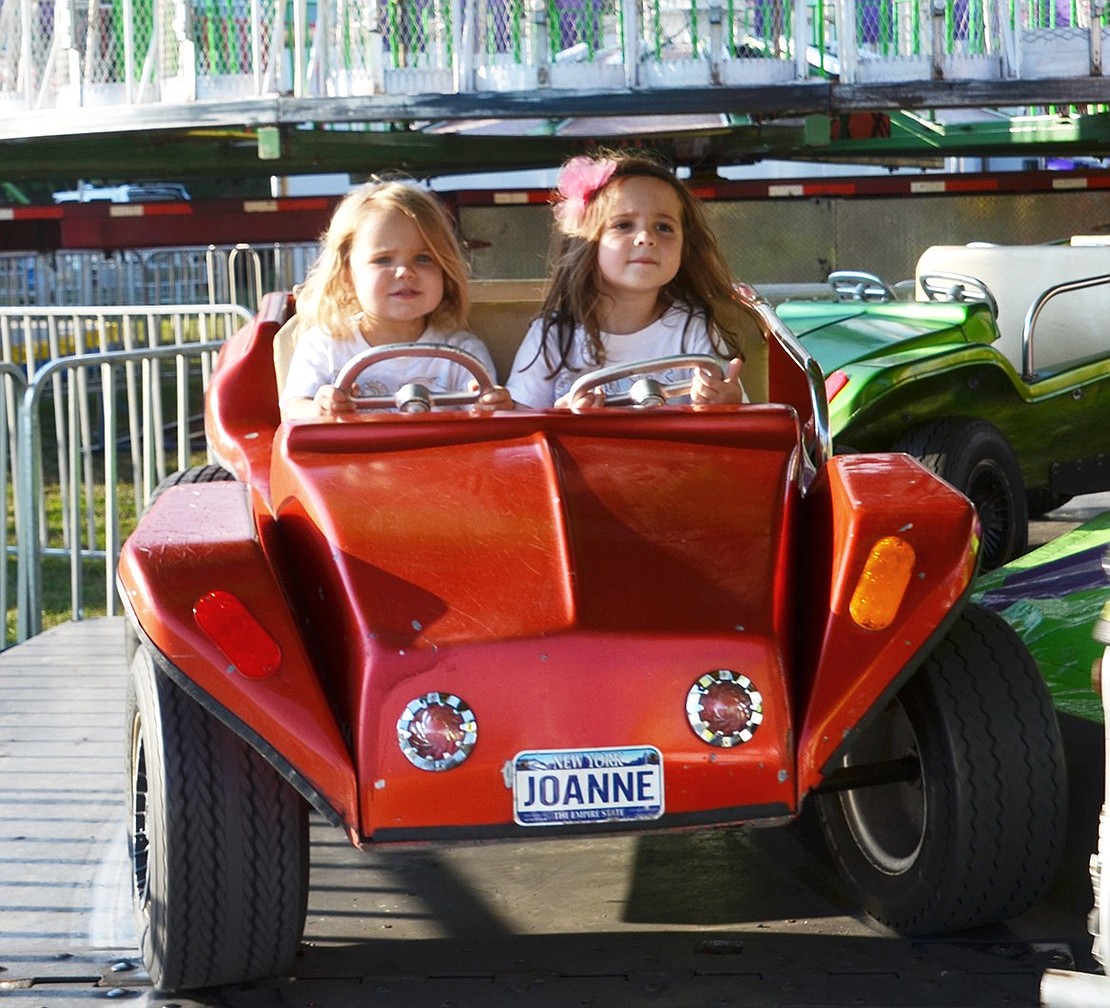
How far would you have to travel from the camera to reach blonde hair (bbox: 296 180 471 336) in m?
3.43

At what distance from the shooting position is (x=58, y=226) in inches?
478

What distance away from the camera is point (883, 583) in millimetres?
2564

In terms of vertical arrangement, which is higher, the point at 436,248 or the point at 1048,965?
the point at 436,248

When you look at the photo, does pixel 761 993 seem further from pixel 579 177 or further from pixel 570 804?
pixel 579 177

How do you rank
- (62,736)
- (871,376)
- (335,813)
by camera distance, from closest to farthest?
(335,813)
(62,736)
(871,376)

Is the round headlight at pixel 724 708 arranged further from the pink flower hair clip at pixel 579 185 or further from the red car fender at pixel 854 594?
the pink flower hair clip at pixel 579 185

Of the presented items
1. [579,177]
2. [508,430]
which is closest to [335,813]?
[508,430]

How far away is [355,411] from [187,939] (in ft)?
3.09

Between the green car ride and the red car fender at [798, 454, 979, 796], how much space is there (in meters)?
2.59

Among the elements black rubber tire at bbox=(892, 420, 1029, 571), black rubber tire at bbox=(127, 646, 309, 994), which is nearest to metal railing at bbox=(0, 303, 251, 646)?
black rubber tire at bbox=(892, 420, 1029, 571)

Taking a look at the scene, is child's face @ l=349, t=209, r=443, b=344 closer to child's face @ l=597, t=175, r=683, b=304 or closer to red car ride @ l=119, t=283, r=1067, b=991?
child's face @ l=597, t=175, r=683, b=304

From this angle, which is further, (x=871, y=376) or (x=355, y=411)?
(x=871, y=376)

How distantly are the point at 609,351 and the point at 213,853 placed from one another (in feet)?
4.82

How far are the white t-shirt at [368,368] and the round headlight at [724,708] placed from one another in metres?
1.15
